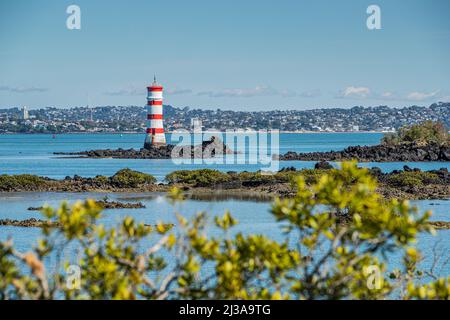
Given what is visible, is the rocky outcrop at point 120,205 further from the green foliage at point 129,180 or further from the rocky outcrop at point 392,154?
the rocky outcrop at point 392,154

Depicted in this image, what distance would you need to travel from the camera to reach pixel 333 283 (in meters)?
7.62

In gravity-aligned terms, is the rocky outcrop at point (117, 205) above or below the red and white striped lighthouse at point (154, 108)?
below

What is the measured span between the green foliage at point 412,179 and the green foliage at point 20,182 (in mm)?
16783

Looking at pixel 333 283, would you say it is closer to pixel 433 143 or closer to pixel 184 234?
pixel 184 234

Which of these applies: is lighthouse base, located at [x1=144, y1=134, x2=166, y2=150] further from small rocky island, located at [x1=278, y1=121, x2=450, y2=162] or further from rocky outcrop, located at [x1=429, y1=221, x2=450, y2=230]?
rocky outcrop, located at [x1=429, y1=221, x2=450, y2=230]

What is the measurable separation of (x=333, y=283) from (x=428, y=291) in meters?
0.84

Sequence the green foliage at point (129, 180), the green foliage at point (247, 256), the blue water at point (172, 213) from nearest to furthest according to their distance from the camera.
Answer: the green foliage at point (247, 256), the blue water at point (172, 213), the green foliage at point (129, 180)

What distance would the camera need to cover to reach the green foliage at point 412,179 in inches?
1607

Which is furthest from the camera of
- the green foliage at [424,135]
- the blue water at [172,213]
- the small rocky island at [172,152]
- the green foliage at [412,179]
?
the green foliage at [424,135]

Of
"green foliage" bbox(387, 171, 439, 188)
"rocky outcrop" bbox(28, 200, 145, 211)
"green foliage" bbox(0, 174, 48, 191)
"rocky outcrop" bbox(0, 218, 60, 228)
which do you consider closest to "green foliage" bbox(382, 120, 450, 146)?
"green foliage" bbox(387, 171, 439, 188)

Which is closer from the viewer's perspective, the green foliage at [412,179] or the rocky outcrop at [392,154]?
the green foliage at [412,179]

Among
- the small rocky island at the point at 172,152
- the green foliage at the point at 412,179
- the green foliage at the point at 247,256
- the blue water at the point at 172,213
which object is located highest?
the green foliage at the point at 247,256

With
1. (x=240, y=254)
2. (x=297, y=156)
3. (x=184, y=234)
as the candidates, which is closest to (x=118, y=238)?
(x=184, y=234)

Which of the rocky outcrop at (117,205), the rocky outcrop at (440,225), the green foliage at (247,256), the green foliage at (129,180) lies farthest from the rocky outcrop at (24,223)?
the green foliage at (247,256)
